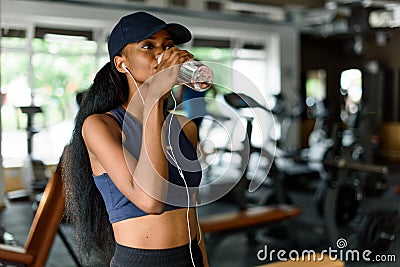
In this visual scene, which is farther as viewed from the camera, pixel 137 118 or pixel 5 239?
pixel 5 239

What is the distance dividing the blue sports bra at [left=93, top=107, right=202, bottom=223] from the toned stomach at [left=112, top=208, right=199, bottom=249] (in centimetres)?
2

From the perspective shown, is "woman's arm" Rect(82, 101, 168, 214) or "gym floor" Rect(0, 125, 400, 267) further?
Result: "gym floor" Rect(0, 125, 400, 267)

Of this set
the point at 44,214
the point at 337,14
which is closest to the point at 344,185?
the point at 44,214

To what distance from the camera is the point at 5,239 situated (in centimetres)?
272

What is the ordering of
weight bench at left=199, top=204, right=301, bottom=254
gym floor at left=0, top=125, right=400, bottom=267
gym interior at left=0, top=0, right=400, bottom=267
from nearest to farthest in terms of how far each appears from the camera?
gym interior at left=0, top=0, right=400, bottom=267, weight bench at left=199, top=204, right=301, bottom=254, gym floor at left=0, top=125, right=400, bottom=267

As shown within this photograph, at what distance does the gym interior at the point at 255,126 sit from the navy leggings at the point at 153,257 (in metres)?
0.12

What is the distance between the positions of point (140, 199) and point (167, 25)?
0.33 m

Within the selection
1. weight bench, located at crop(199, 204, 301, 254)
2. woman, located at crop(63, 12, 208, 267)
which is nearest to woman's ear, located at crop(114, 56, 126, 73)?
woman, located at crop(63, 12, 208, 267)

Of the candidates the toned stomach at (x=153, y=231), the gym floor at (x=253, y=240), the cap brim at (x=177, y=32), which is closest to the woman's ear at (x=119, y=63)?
A: the cap brim at (x=177, y=32)

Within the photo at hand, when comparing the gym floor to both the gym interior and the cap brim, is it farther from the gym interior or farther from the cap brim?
the cap brim

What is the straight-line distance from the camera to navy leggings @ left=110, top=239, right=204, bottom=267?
95cm

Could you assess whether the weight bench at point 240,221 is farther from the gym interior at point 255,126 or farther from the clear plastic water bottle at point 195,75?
the clear plastic water bottle at point 195,75

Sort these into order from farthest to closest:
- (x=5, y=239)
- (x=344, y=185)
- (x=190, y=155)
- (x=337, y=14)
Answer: (x=337, y=14), (x=344, y=185), (x=5, y=239), (x=190, y=155)

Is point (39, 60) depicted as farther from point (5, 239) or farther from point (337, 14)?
point (337, 14)
